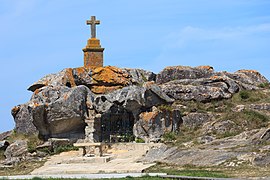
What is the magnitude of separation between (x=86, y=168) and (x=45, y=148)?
7.73 metres

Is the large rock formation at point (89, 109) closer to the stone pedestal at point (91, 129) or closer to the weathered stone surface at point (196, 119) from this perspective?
the stone pedestal at point (91, 129)

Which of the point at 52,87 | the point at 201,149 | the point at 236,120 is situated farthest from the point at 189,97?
the point at 201,149

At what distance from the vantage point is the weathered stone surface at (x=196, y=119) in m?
44.0

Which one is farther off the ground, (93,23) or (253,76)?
(93,23)

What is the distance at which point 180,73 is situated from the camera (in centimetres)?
5106

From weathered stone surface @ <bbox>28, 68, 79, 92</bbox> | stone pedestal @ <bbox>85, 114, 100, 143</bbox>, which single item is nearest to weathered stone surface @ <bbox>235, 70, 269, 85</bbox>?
weathered stone surface @ <bbox>28, 68, 79, 92</bbox>

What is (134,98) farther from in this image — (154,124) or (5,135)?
(5,135)

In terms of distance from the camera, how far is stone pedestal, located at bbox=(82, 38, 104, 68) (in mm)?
48031

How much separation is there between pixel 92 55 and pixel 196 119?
9.95 meters

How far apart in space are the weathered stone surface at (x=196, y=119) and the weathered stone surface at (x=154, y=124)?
1.72 m

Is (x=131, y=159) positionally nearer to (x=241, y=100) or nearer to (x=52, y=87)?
(x=52, y=87)

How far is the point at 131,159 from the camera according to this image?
120 feet

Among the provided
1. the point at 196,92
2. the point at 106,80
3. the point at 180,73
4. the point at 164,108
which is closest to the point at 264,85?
the point at 180,73

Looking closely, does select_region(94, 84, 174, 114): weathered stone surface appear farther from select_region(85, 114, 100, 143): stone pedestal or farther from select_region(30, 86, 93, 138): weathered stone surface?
select_region(30, 86, 93, 138): weathered stone surface
